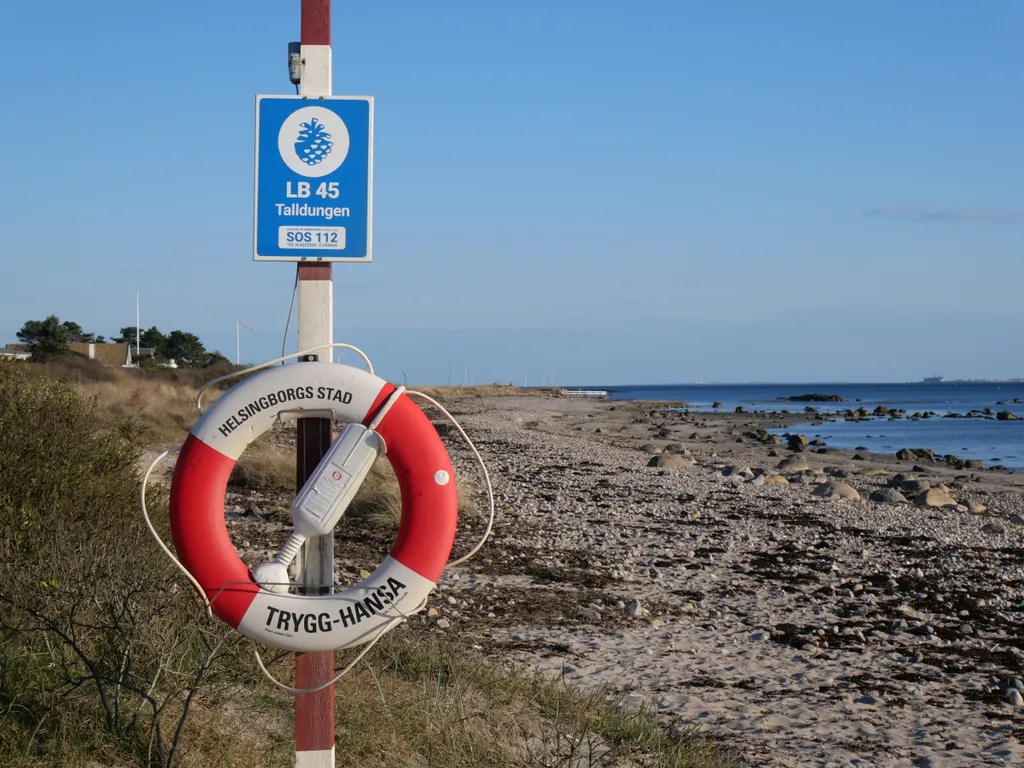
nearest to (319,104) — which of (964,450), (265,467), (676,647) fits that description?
(676,647)

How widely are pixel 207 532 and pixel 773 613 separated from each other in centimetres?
456

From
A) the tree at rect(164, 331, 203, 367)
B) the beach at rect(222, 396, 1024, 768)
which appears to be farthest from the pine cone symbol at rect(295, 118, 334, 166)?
the tree at rect(164, 331, 203, 367)

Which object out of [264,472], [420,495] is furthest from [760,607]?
[264,472]

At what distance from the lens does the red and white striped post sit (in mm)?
2938

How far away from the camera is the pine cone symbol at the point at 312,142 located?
9.82ft

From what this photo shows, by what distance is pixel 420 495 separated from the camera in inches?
118

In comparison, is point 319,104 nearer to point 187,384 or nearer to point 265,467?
point 265,467

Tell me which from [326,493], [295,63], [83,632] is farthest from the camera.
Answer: [83,632]

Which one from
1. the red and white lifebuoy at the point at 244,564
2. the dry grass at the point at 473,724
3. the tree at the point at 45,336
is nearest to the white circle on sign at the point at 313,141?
the red and white lifebuoy at the point at 244,564

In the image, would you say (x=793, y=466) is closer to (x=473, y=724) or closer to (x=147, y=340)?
(x=473, y=724)

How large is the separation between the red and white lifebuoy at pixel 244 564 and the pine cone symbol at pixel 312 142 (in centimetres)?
63

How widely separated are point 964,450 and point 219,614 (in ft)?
85.9

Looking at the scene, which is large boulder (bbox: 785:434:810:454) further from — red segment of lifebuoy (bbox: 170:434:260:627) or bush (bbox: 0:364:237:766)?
red segment of lifebuoy (bbox: 170:434:260:627)

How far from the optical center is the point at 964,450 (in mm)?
25812
